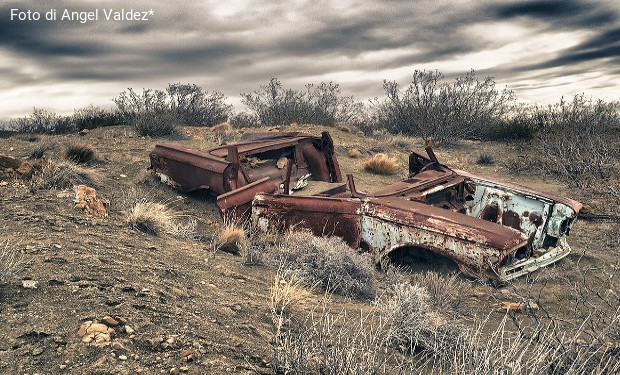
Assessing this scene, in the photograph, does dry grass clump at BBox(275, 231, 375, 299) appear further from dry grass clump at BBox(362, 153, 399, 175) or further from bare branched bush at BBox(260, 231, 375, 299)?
dry grass clump at BBox(362, 153, 399, 175)

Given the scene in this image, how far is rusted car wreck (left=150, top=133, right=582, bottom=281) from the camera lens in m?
4.27

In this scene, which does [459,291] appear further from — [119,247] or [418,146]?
[418,146]

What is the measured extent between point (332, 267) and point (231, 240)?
1274mm

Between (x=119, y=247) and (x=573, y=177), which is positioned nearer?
(x=119, y=247)

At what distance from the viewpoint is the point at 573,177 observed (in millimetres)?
10297

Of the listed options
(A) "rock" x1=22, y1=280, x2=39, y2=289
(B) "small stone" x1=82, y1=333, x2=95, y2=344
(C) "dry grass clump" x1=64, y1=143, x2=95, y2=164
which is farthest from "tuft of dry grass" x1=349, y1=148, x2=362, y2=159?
(B) "small stone" x1=82, y1=333, x2=95, y2=344

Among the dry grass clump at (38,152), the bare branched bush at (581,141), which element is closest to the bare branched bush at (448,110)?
the bare branched bush at (581,141)

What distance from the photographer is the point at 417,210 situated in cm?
448

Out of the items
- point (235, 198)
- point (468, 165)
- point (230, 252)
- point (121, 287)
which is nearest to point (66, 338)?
point (121, 287)

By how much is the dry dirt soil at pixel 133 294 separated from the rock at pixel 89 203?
11 centimetres

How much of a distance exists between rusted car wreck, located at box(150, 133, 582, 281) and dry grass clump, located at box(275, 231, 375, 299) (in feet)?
0.94

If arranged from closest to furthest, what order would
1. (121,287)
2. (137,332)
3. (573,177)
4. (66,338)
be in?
(66,338)
(137,332)
(121,287)
(573,177)

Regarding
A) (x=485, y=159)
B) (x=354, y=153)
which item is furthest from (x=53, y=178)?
(x=485, y=159)

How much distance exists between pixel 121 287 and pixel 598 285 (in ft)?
15.9
